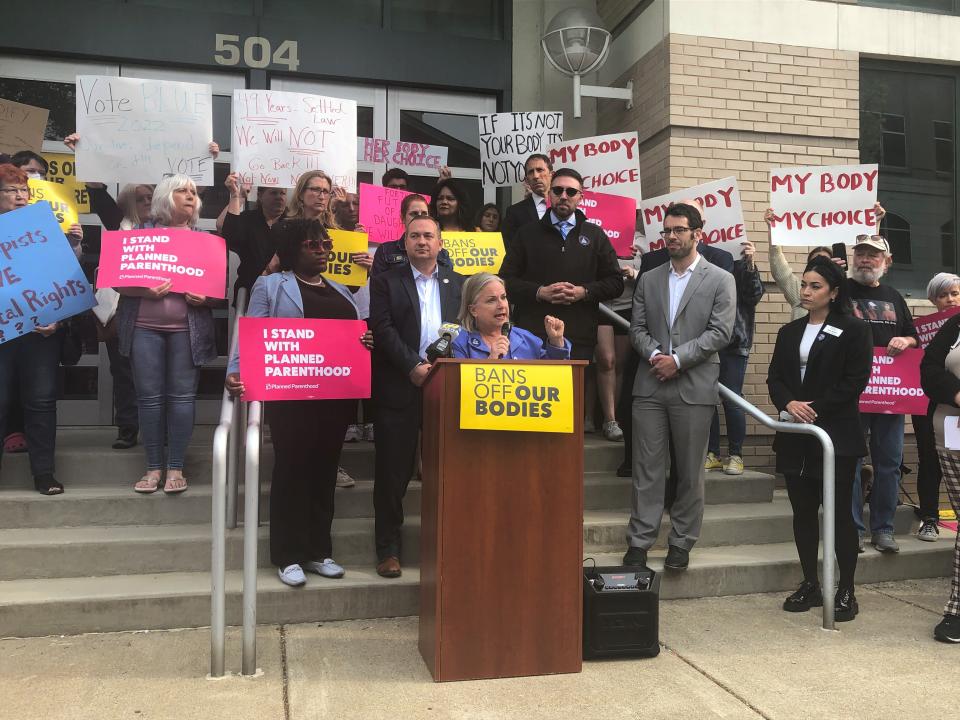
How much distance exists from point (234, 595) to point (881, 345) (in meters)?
4.66

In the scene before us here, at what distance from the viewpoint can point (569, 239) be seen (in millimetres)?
6016

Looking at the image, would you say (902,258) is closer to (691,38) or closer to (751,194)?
(751,194)

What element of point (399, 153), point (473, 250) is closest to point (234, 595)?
point (473, 250)

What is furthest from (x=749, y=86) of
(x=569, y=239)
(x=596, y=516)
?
(x=596, y=516)

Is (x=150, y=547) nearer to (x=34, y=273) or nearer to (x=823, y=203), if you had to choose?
(x=34, y=273)

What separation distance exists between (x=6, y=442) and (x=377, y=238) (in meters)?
2.89

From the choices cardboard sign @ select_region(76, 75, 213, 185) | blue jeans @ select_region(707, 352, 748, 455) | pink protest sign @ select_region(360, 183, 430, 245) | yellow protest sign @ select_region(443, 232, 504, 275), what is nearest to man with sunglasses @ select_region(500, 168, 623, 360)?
yellow protest sign @ select_region(443, 232, 504, 275)

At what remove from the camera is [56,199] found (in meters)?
5.74

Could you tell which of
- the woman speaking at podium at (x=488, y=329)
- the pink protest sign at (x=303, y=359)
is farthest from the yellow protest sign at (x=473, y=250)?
the woman speaking at podium at (x=488, y=329)

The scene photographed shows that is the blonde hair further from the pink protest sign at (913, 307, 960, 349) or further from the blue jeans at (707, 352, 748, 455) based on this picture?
the pink protest sign at (913, 307, 960, 349)

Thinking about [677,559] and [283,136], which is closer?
[677,559]

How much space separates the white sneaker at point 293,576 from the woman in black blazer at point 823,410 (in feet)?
9.35

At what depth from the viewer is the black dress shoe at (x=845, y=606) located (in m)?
4.92

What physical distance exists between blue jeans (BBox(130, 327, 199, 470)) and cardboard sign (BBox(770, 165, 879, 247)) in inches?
176
